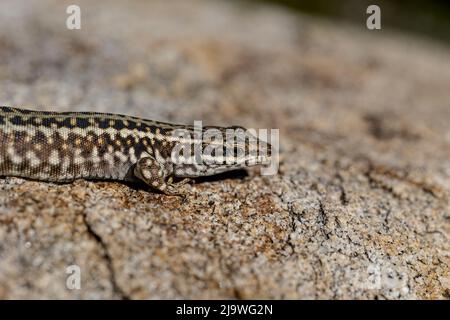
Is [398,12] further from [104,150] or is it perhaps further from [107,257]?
[107,257]

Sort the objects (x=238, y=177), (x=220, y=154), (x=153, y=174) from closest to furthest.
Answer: (x=153, y=174) → (x=220, y=154) → (x=238, y=177)

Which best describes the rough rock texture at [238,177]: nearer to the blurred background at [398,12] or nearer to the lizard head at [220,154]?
the lizard head at [220,154]

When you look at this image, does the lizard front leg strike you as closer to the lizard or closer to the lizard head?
the lizard

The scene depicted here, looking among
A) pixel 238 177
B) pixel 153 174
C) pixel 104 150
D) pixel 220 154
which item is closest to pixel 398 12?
pixel 238 177

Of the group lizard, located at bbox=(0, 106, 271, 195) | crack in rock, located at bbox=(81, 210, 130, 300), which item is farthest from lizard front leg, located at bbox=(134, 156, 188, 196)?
crack in rock, located at bbox=(81, 210, 130, 300)

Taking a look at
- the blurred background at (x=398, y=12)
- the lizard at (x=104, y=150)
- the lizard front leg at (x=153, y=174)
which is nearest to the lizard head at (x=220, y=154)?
the lizard at (x=104, y=150)

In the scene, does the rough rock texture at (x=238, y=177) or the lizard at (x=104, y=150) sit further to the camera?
the lizard at (x=104, y=150)

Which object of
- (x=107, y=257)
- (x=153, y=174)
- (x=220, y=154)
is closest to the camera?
(x=107, y=257)
